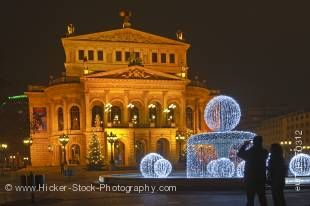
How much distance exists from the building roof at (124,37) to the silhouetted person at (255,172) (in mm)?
80204

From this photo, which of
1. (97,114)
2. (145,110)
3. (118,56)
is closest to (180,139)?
(145,110)

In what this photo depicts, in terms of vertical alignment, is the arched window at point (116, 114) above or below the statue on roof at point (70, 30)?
below

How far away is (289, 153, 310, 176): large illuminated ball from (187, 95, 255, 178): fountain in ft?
10.8

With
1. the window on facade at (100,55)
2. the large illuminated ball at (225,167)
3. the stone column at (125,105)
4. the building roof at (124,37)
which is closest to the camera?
the large illuminated ball at (225,167)

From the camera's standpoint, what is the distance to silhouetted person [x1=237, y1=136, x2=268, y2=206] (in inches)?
587

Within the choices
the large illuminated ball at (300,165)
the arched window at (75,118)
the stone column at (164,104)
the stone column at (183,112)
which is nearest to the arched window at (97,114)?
the arched window at (75,118)

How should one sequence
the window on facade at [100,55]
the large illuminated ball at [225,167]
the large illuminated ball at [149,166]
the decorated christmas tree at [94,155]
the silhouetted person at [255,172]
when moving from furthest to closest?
the window on facade at [100,55] < the decorated christmas tree at [94,155] < the large illuminated ball at [149,166] < the large illuminated ball at [225,167] < the silhouetted person at [255,172]

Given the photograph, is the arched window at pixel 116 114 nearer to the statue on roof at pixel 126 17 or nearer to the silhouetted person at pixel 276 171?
the statue on roof at pixel 126 17

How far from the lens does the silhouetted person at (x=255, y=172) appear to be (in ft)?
48.9

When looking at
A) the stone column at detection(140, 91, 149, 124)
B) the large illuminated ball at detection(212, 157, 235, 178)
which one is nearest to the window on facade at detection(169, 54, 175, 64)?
the stone column at detection(140, 91, 149, 124)

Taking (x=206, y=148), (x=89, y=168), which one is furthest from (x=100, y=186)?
(x=89, y=168)

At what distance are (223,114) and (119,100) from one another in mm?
56448

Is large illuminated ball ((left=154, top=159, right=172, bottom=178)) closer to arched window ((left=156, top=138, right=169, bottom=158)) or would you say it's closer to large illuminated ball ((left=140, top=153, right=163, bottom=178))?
large illuminated ball ((left=140, top=153, right=163, bottom=178))

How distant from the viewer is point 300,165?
3269cm
